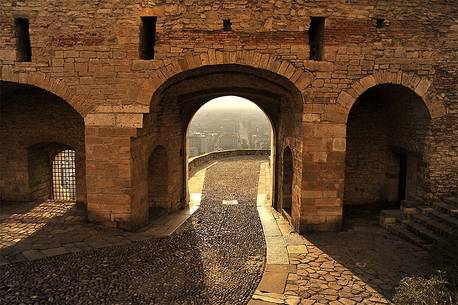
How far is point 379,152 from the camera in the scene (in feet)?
33.3

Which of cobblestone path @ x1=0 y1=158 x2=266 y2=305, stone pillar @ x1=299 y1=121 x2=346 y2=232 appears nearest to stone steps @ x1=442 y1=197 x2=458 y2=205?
stone pillar @ x1=299 y1=121 x2=346 y2=232

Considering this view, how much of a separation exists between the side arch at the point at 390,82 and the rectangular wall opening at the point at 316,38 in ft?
3.39

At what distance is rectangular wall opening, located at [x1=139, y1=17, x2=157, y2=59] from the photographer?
305 inches

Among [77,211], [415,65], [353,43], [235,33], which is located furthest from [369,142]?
[77,211]

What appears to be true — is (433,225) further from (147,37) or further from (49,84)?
(49,84)

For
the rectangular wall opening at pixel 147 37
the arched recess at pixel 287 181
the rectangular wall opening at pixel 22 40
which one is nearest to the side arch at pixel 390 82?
the arched recess at pixel 287 181

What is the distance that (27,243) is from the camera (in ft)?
23.3

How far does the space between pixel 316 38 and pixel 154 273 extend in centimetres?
621

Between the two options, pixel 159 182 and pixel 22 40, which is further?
pixel 159 182

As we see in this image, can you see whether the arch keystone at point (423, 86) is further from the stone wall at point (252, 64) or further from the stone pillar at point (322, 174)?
the stone pillar at point (322, 174)

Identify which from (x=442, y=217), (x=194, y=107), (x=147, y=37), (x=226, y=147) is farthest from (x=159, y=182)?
(x=226, y=147)

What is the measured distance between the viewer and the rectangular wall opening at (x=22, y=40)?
307 inches

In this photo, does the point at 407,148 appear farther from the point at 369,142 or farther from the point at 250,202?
the point at 250,202

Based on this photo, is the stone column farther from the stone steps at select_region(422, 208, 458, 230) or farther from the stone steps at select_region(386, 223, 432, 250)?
the stone steps at select_region(422, 208, 458, 230)
